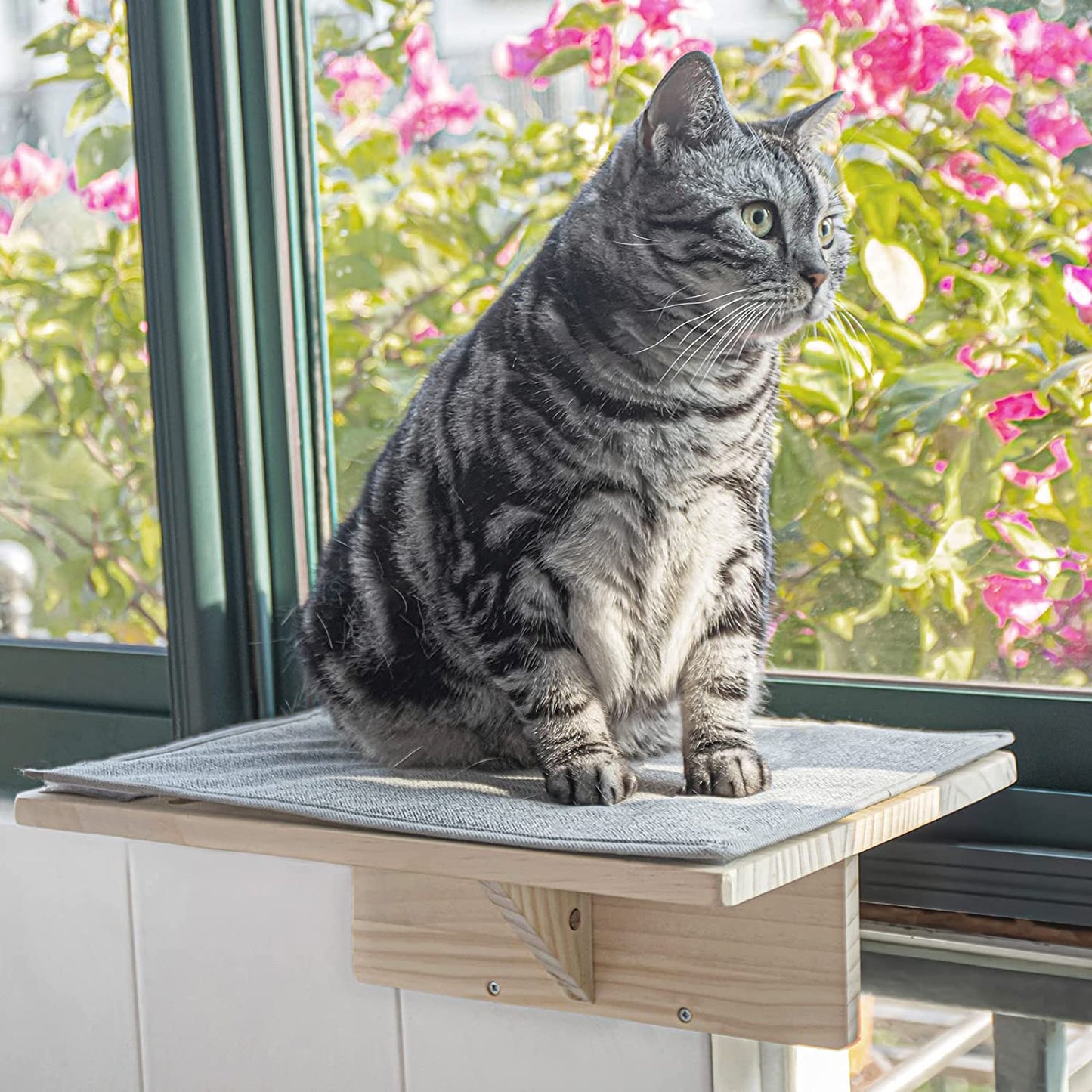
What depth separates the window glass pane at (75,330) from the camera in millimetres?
→ 1432

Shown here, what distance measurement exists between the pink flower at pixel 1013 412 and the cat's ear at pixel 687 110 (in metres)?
0.37

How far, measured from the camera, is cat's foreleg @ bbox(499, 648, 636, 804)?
866 mm

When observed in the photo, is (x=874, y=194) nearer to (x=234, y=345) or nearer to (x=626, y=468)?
(x=626, y=468)

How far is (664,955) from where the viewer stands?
0.94 meters

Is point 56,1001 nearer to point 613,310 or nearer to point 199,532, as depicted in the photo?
point 199,532

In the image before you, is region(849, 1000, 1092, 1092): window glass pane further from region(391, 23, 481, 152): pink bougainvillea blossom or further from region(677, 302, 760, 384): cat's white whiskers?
region(391, 23, 481, 152): pink bougainvillea blossom

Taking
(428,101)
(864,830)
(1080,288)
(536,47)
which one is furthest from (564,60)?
(864,830)

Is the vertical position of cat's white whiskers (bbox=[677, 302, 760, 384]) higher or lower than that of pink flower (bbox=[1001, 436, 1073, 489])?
higher

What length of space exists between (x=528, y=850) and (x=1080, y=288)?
0.64m

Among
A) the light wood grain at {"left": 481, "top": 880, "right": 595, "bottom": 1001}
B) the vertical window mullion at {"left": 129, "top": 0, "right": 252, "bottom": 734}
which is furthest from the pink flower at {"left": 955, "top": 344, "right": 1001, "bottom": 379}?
the vertical window mullion at {"left": 129, "top": 0, "right": 252, "bottom": 734}

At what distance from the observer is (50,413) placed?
1.50 m

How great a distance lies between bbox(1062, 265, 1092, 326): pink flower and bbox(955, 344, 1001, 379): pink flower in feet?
0.24

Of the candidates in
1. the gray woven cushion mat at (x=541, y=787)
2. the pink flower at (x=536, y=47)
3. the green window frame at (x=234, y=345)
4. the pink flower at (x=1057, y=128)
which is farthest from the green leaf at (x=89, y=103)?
the pink flower at (x=1057, y=128)

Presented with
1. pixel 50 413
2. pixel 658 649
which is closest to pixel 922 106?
pixel 658 649
